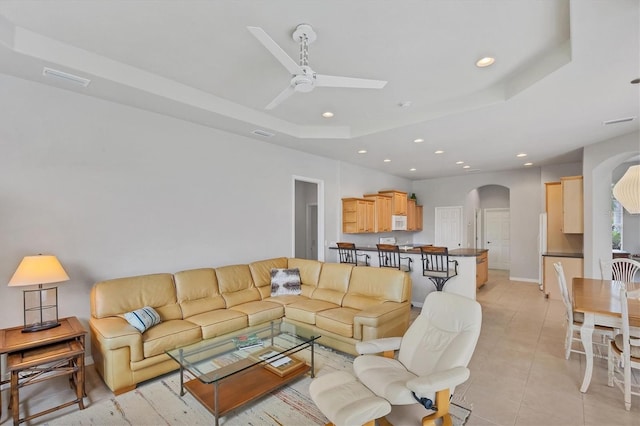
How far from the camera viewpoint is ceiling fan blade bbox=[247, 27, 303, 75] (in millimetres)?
1921

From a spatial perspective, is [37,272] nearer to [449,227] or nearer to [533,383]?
[533,383]

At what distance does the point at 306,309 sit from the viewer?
377 cm

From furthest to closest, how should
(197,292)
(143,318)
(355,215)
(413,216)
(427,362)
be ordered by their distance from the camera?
1. (413,216)
2. (355,215)
3. (197,292)
4. (143,318)
5. (427,362)

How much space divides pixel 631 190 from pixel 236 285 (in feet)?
15.8

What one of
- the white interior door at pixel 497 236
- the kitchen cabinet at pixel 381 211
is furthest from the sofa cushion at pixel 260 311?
the white interior door at pixel 497 236

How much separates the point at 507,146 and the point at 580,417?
434 centimetres

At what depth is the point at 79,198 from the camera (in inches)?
128

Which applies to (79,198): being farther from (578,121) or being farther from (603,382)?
(578,121)

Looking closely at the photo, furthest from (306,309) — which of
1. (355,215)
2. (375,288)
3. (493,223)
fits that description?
(493,223)

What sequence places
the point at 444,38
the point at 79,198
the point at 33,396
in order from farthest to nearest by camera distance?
the point at 79,198 < the point at 33,396 < the point at 444,38

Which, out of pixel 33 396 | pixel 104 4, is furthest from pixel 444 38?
pixel 33 396

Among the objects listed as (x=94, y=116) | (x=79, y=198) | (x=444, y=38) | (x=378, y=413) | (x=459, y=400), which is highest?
(x=444, y=38)

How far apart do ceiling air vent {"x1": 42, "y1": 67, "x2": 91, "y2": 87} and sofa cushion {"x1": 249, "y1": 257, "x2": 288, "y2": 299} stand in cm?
297

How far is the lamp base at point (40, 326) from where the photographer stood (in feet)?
8.63
